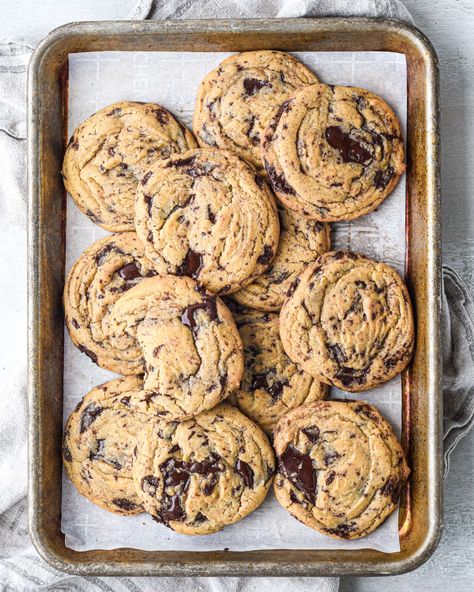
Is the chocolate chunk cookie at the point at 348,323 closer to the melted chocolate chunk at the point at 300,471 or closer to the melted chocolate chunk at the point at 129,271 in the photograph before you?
the melted chocolate chunk at the point at 300,471

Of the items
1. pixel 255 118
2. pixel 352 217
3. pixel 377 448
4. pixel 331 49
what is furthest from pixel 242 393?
pixel 331 49

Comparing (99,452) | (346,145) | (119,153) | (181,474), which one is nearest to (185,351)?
(181,474)

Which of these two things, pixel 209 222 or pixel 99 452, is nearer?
pixel 209 222

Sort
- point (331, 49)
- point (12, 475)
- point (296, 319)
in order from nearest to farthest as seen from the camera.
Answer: point (296, 319), point (331, 49), point (12, 475)

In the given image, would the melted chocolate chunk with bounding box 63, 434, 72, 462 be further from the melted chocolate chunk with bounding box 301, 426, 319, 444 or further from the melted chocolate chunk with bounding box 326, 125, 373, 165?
the melted chocolate chunk with bounding box 326, 125, 373, 165

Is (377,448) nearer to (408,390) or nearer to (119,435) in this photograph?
(408,390)

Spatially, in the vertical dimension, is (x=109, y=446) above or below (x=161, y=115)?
below

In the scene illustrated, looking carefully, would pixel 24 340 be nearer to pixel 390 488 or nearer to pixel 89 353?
pixel 89 353
